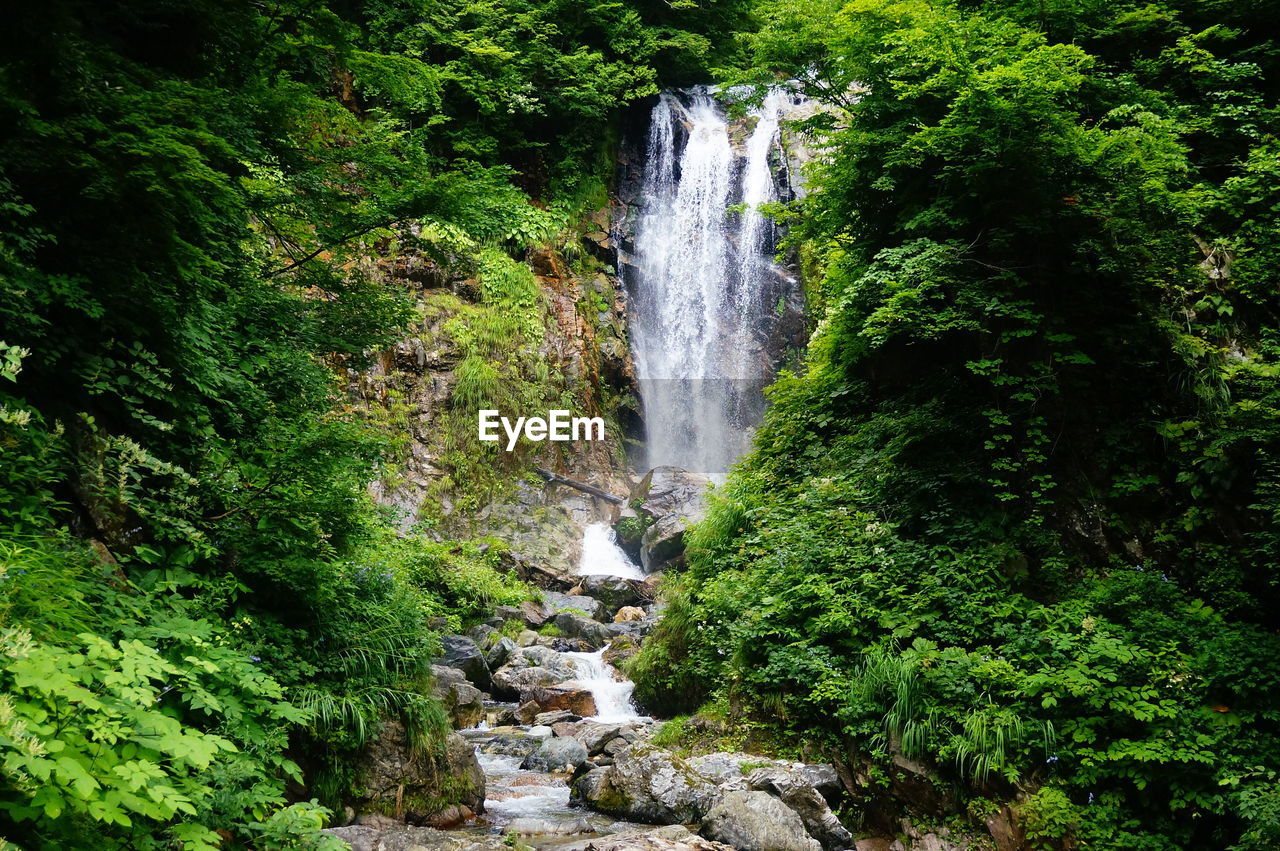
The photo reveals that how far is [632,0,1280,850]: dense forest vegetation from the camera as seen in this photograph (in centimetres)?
510

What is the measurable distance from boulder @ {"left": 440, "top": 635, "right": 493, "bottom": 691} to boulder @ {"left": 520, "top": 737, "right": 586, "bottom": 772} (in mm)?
2904

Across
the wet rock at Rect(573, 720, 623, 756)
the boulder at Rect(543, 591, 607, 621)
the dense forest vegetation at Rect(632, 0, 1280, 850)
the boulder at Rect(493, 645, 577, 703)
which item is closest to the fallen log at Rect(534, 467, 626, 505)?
the boulder at Rect(543, 591, 607, 621)

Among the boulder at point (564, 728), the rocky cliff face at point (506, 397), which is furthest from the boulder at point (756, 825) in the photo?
the rocky cliff face at point (506, 397)

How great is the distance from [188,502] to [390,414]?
11.9 meters

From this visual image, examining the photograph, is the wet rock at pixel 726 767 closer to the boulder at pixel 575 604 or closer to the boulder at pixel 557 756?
the boulder at pixel 557 756

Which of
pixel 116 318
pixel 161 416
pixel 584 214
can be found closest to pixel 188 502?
pixel 161 416

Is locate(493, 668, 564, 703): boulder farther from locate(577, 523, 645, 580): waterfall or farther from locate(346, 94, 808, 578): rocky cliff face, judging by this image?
locate(577, 523, 645, 580): waterfall

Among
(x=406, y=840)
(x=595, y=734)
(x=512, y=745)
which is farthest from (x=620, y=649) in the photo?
(x=406, y=840)

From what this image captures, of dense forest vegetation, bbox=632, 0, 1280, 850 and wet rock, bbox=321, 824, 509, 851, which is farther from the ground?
dense forest vegetation, bbox=632, 0, 1280, 850

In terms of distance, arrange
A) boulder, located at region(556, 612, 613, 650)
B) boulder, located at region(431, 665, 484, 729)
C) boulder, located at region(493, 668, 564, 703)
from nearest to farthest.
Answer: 1. boulder, located at region(431, 665, 484, 729)
2. boulder, located at region(493, 668, 564, 703)
3. boulder, located at region(556, 612, 613, 650)

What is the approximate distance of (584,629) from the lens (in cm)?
1329

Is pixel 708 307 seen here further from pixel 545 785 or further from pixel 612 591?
pixel 545 785

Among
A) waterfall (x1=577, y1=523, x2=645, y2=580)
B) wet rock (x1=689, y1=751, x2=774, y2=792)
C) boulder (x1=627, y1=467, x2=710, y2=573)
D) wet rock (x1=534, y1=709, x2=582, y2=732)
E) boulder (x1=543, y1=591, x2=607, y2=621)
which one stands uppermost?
boulder (x1=627, y1=467, x2=710, y2=573)

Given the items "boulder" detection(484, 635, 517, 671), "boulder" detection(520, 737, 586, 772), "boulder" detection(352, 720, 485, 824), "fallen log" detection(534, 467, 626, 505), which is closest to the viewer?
"boulder" detection(352, 720, 485, 824)
